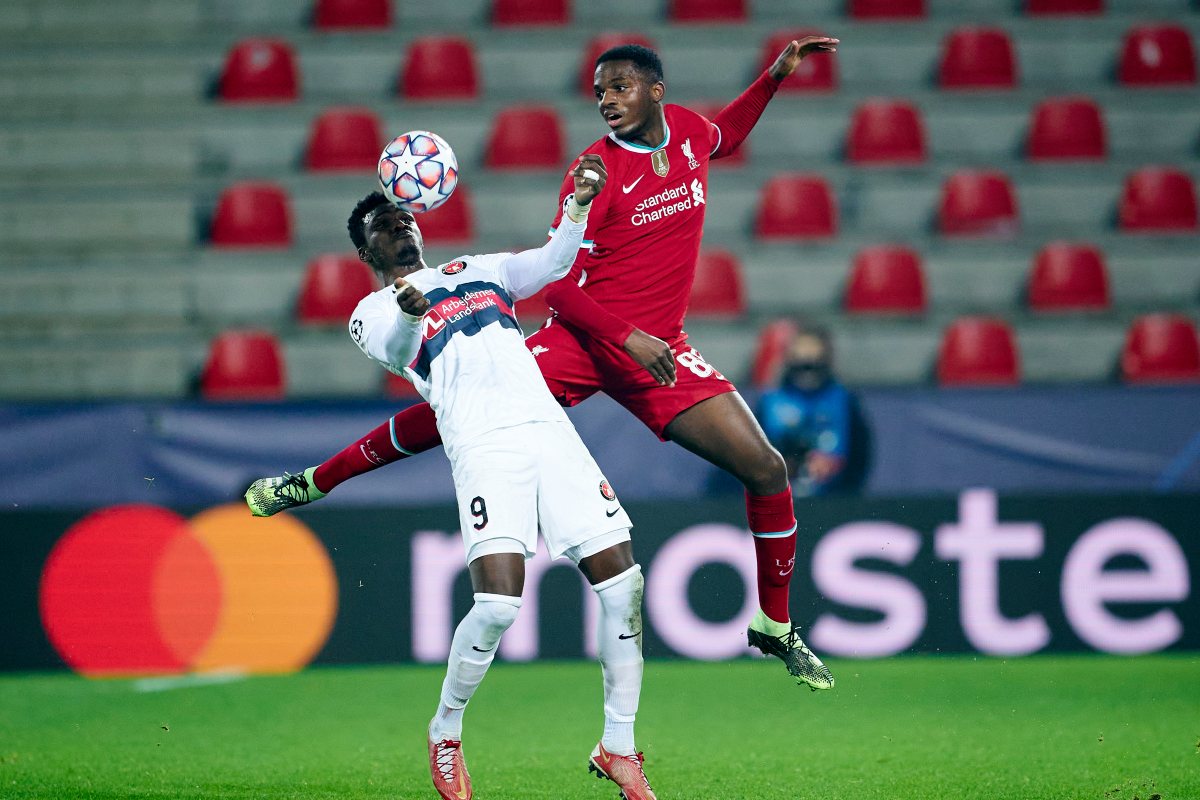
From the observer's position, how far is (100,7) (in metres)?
13.3

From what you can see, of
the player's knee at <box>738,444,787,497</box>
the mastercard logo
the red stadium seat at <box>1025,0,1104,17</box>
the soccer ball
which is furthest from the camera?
the red stadium seat at <box>1025,0,1104,17</box>

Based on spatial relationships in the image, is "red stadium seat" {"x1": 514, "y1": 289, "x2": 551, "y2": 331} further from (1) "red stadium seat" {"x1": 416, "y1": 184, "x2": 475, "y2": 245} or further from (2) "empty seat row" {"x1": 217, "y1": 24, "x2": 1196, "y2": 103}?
(2) "empty seat row" {"x1": 217, "y1": 24, "x2": 1196, "y2": 103}

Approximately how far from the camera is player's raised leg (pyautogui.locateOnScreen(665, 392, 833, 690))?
541cm

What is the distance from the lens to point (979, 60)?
1266 centimetres

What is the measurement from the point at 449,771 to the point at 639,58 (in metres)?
2.74

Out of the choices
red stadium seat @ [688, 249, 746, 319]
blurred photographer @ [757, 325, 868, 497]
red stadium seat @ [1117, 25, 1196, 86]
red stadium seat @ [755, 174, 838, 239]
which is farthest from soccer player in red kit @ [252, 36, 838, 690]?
red stadium seat @ [1117, 25, 1196, 86]

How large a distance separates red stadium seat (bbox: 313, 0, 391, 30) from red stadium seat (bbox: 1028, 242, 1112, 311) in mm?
6424

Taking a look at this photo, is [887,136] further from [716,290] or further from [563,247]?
[563,247]

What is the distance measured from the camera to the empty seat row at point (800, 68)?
12.6 meters

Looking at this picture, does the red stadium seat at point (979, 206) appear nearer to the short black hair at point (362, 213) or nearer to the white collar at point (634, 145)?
the white collar at point (634, 145)

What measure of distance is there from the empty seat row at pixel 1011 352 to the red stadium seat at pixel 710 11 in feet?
12.4

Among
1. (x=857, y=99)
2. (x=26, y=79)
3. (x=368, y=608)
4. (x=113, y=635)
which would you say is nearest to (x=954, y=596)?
(x=368, y=608)

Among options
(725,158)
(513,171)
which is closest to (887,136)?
(725,158)

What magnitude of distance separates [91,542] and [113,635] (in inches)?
22.4
